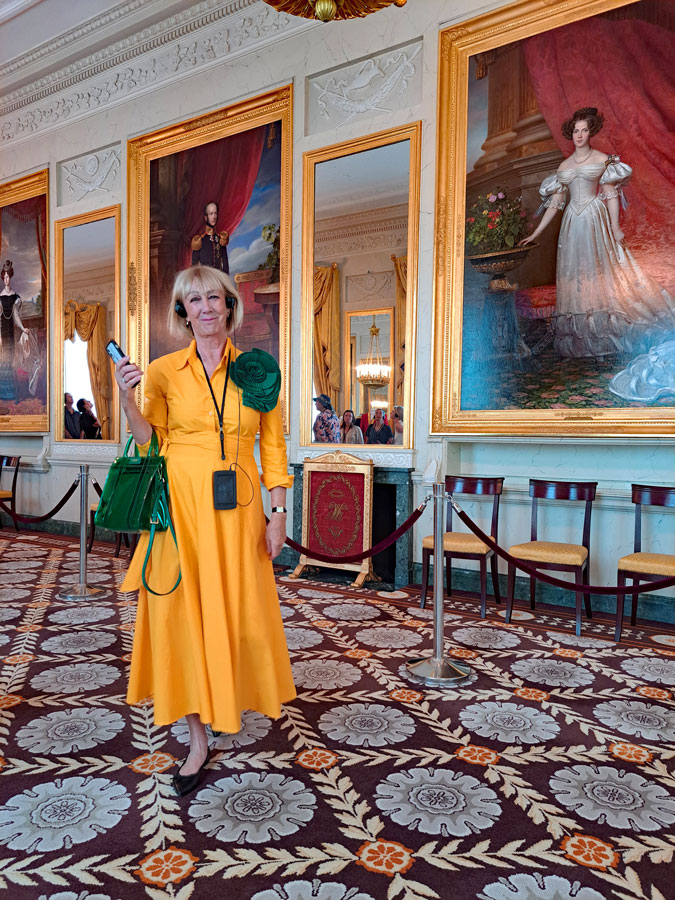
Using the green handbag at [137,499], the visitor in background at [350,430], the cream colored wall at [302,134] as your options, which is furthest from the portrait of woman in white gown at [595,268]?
the green handbag at [137,499]

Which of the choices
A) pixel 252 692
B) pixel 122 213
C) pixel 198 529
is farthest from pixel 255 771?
pixel 122 213

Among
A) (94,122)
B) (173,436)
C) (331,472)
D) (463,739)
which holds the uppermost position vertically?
(94,122)

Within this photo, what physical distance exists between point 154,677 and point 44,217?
9.65 meters

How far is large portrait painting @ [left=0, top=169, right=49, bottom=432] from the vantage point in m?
10.1

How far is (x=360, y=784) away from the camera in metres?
2.50

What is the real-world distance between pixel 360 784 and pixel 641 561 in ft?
9.62

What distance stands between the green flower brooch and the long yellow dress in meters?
0.04

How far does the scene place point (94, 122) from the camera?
30.6 feet

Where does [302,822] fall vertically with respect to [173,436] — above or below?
below

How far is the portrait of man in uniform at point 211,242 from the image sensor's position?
790 cm

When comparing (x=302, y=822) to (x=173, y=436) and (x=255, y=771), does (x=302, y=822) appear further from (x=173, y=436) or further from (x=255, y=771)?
(x=173, y=436)

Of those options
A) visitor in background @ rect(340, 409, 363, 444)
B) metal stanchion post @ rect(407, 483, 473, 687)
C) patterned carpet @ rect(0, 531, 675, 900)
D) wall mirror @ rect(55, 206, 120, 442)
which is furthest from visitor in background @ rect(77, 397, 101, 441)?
metal stanchion post @ rect(407, 483, 473, 687)

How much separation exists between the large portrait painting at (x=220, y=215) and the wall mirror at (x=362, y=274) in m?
0.40

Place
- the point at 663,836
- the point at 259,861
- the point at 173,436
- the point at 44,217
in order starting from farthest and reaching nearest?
the point at 44,217 → the point at 173,436 → the point at 663,836 → the point at 259,861
